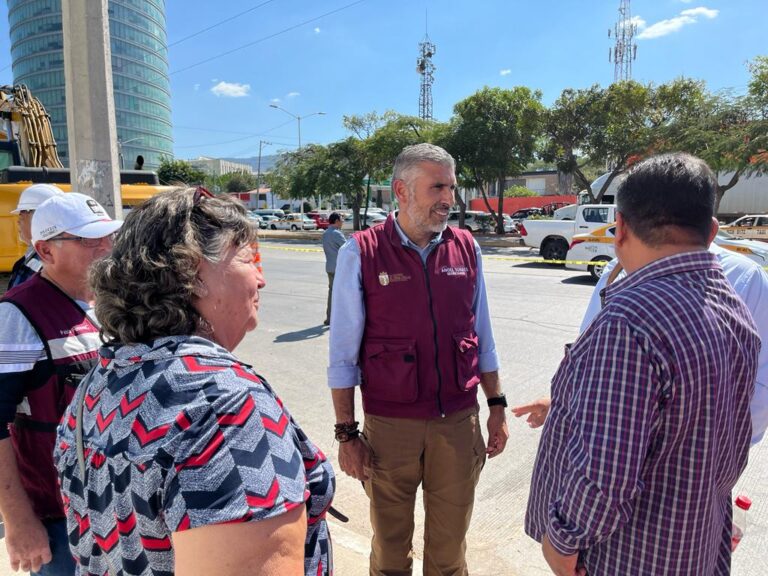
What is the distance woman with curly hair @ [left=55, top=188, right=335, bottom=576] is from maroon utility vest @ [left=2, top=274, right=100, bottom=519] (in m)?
0.72

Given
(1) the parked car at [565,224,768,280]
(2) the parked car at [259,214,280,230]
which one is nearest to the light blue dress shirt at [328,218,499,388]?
(1) the parked car at [565,224,768,280]

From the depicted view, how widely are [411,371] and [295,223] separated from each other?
4275cm

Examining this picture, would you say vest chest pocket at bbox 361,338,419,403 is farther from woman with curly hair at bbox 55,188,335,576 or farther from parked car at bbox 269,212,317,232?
parked car at bbox 269,212,317,232

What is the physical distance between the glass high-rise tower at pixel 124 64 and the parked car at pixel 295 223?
24989 mm

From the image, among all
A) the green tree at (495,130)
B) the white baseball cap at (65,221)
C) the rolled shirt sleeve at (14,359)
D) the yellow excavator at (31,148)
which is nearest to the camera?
the rolled shirt sleeve at (14,359)

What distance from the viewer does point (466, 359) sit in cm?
232

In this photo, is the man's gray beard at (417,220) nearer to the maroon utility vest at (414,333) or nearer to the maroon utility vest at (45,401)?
the maroon utility vest at (414,333)

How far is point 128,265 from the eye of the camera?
1036 mm

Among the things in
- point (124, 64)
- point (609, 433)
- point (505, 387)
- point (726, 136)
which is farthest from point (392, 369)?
point (124, 64)

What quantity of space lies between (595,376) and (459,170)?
91.5 ft

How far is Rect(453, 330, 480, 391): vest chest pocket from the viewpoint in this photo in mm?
2293

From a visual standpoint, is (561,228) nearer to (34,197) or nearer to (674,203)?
(34,197)

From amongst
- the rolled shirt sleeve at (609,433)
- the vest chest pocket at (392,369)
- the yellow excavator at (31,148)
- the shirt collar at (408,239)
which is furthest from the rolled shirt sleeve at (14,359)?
the yellow excavator at (31,148)

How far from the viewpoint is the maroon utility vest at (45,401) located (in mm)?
1802
